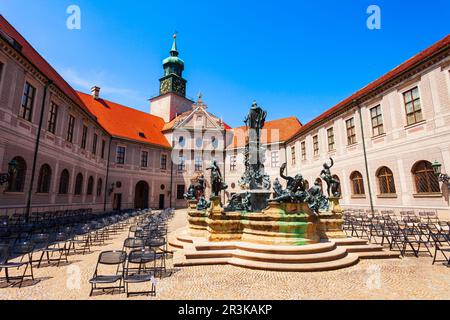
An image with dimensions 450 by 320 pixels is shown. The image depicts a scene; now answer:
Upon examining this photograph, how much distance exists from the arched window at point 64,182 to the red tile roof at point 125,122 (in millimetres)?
9222

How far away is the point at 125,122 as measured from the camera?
30719 millimetres

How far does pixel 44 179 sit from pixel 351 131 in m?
23.0

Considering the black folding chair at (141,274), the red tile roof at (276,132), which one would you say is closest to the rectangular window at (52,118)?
the black folding chair at (141,274)

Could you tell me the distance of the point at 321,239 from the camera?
829cm

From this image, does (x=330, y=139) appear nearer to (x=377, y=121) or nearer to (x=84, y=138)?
(x=377, y=121)

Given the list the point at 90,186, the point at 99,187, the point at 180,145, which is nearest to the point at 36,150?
the point at 90,186

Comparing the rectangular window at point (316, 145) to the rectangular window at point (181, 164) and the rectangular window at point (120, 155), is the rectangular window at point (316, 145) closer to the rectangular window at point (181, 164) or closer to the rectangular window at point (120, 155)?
the rectangular window at point (181, 164)

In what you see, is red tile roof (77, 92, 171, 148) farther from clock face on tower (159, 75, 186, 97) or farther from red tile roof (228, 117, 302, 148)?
red tile roof (228, 117, 302, 148)

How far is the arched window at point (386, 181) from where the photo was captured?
15.4 meters

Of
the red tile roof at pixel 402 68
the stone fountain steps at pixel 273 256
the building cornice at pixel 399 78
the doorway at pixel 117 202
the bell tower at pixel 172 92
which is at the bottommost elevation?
the stone fountain steps at pixel 273 256

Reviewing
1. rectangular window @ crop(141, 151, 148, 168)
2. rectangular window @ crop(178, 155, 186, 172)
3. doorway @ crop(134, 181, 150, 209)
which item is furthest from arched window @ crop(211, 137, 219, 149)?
doorway @ crop(134, 181, 150, 209)

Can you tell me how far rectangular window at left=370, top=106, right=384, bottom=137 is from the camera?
1666 centimetres

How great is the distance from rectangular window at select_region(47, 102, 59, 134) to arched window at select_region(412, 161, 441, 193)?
23.5m
